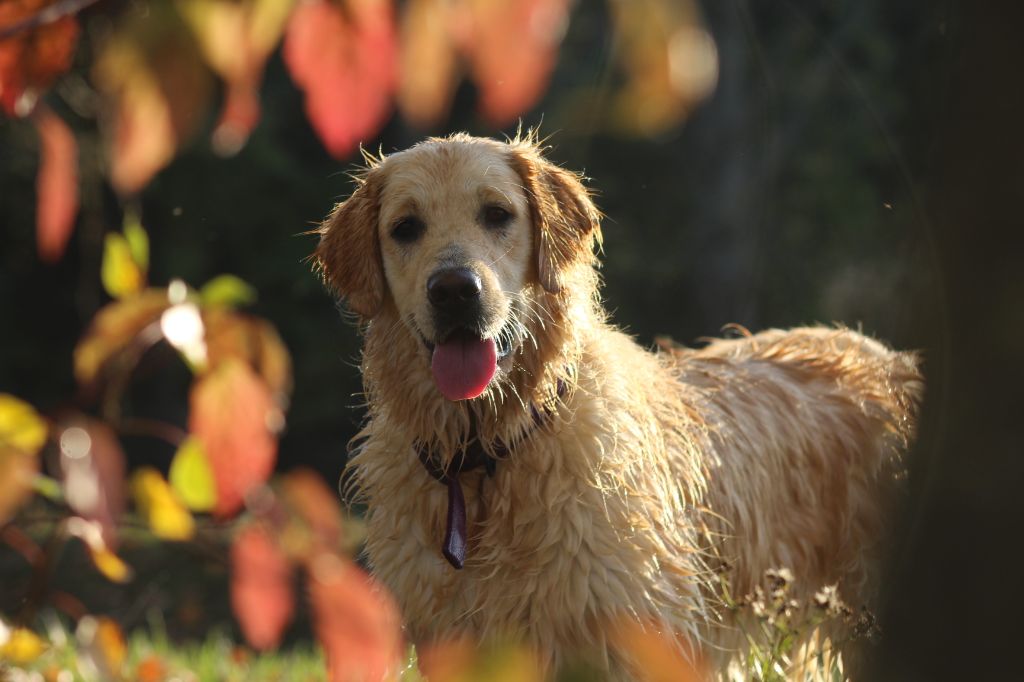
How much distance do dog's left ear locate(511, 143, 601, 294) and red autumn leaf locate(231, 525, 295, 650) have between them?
2024 millimetres

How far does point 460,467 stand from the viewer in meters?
3.70

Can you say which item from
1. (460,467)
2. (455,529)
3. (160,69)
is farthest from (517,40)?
(460,467)

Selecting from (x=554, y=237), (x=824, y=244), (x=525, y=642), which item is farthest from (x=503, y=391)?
(x=824, y=244)

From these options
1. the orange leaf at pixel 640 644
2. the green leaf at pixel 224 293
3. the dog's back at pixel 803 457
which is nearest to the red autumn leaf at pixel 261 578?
the green leaf at pixel 224 293

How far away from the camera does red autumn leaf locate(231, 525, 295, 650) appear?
70.3 inches

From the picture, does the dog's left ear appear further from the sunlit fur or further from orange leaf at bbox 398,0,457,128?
orange leaf at bbox 398,0,457,128

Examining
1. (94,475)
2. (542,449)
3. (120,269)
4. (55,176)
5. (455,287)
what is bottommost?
(542,449)

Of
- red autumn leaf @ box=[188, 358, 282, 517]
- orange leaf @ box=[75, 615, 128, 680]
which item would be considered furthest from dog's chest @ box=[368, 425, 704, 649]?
red autumn leaf @ box=[188, 358, 282, 517]

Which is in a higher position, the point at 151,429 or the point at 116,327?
the point at 116,327

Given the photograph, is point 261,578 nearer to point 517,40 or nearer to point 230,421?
point 230,421

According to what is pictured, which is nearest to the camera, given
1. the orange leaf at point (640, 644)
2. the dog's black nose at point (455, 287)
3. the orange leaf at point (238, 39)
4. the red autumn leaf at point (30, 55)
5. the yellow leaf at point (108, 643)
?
the orange leaf at point (238, 39)

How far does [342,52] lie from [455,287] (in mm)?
1847

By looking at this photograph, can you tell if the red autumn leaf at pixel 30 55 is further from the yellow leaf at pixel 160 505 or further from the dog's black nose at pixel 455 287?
the dog's black nose at pixel 455 287

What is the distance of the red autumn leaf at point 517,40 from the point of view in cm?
131
